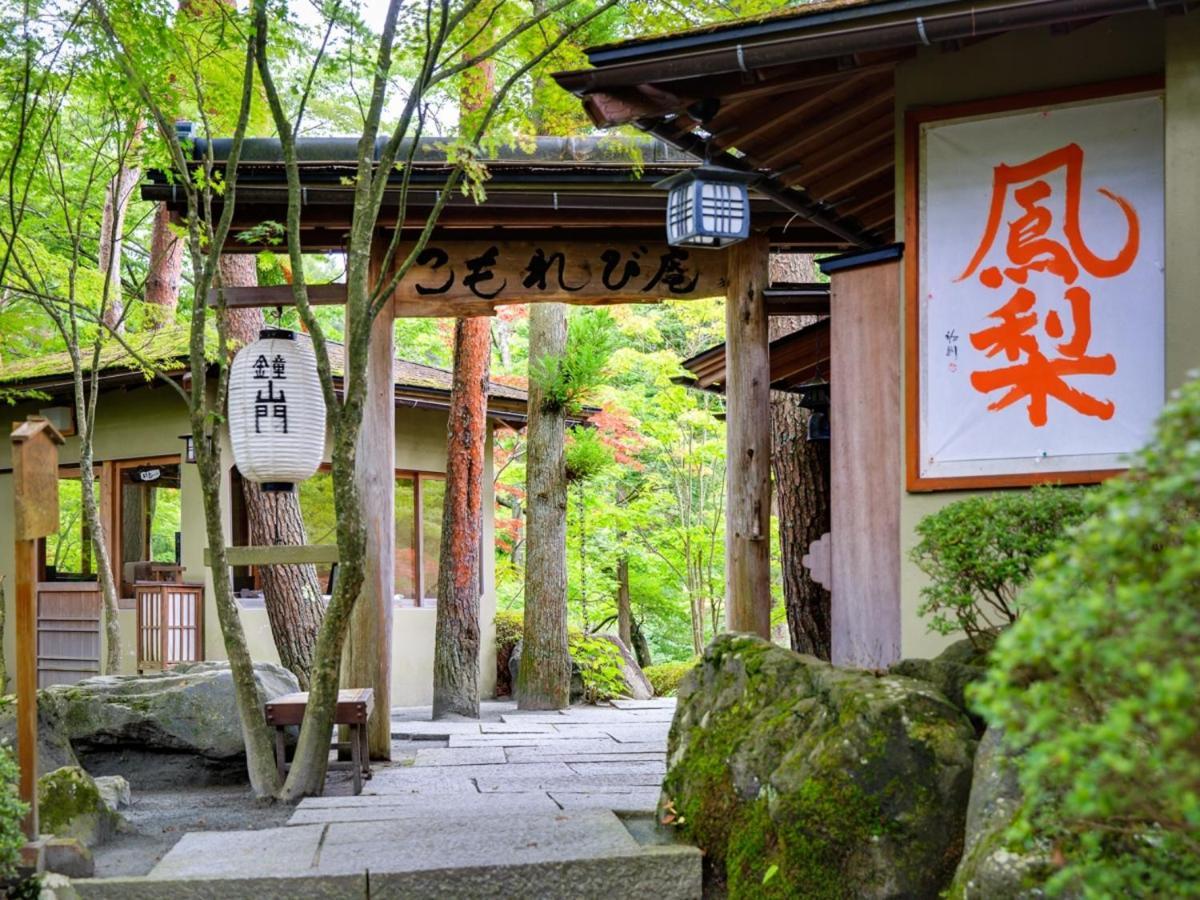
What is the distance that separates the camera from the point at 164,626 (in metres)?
14.0

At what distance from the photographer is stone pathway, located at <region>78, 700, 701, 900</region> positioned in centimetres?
495

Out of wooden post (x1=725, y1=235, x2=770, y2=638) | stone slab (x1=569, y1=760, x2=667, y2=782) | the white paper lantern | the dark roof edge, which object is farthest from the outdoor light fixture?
stone slab (x1=569, y1=760, x2=667, y2=782)

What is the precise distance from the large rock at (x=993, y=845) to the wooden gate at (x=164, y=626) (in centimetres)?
1148

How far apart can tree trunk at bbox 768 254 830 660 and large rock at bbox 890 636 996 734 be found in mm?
5429

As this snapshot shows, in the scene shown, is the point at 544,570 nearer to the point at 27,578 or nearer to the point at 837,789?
the point at 27,578

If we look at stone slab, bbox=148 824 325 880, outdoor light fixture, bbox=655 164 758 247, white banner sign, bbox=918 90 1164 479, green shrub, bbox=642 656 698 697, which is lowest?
green shrub, bbox=642 656 698 697

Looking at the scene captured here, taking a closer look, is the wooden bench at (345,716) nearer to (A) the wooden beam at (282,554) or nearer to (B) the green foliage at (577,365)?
(A) the wooden beam at (282,554)

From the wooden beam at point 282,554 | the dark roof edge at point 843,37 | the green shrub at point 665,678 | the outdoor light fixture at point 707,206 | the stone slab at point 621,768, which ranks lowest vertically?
the green shrub at point 665,678

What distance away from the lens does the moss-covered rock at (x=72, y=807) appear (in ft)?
18.7

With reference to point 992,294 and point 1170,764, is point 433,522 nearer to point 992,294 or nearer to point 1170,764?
point 992,294

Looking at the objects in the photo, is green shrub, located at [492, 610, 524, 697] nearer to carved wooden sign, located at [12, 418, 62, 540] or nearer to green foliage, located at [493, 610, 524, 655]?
green foliage, located at [493, 610, 524, 655]

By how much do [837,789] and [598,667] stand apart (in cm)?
1069

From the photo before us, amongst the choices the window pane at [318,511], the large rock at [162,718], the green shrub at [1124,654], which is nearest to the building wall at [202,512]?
the window pane at [318,511]

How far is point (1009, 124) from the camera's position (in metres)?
5.98
